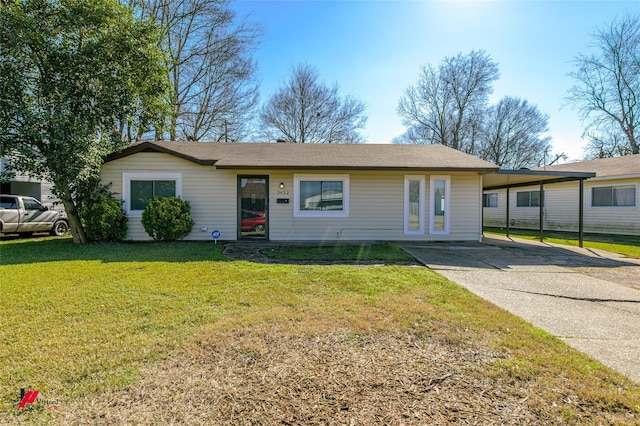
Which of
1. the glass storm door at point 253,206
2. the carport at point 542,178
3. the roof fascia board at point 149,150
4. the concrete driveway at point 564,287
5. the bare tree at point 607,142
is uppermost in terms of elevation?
the bare tree at point 607,142

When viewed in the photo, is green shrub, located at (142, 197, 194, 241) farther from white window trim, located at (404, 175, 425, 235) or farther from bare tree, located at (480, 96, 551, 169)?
bare tree, located at (480, 96, 551, 169)

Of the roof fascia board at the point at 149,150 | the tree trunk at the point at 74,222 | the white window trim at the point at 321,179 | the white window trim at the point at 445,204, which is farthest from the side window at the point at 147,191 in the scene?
the white window trim at the point at 445,204

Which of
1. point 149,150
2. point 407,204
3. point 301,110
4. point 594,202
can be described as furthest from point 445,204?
point 301,110

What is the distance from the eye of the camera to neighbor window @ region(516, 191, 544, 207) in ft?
53.1

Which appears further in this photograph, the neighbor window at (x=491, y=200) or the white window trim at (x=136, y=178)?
the neighbor window at (x=491, y=200)

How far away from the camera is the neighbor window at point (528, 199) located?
16172 millimetres

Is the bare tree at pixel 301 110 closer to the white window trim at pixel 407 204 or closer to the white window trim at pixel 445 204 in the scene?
the white window trim at pixel 407 204

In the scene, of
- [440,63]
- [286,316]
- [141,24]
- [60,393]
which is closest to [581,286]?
[286,316]

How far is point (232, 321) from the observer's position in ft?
11.4

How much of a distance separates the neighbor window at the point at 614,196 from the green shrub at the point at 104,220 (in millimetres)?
19098

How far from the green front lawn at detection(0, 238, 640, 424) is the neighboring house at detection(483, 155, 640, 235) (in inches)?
497

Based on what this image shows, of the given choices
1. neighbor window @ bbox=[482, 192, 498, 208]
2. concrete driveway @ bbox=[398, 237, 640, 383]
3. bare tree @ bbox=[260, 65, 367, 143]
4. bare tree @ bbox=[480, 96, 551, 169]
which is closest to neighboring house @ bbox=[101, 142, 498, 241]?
concrete driveway @ bbox=[398, 237, 640, 383]

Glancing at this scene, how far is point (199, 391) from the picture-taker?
88.7 inches

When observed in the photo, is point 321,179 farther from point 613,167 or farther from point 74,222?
point 613,167
